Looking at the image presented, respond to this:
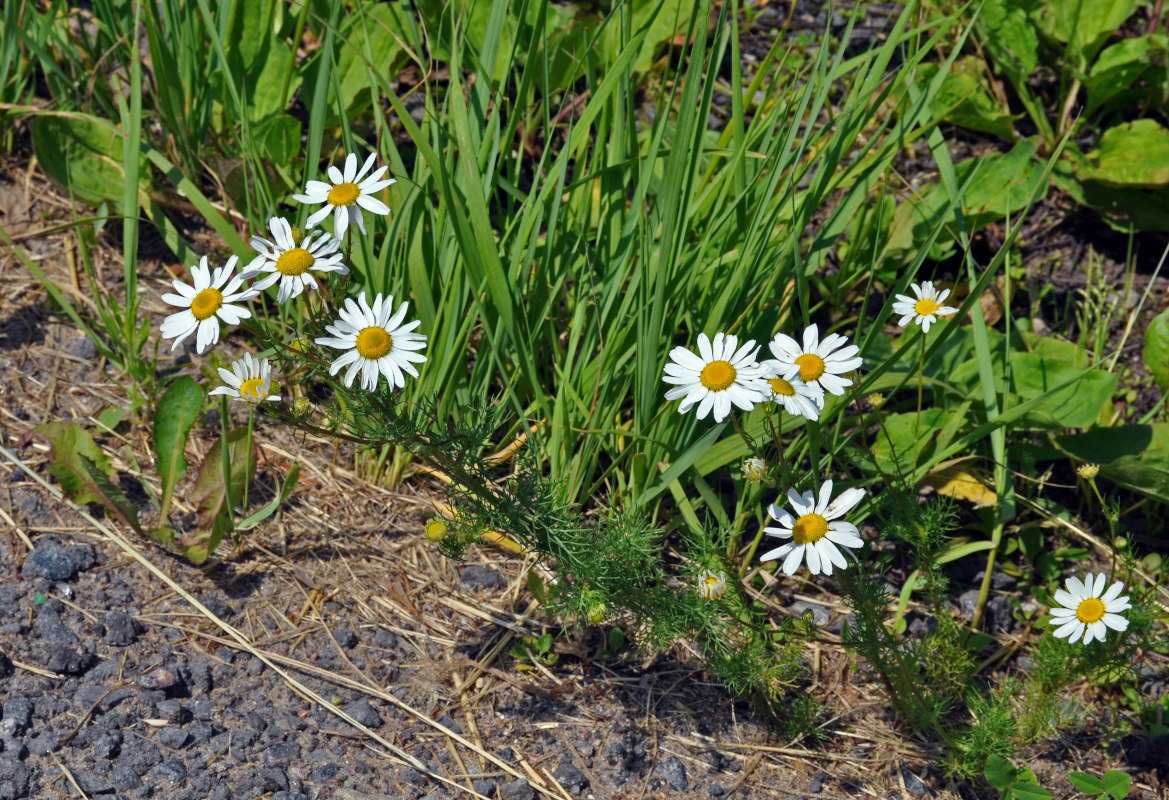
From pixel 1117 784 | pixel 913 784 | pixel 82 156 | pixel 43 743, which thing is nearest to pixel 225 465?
pixel 43 743

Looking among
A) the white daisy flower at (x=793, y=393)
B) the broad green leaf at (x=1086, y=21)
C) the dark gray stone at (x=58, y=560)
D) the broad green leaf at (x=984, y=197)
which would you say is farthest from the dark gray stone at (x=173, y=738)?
the broad green leaf at (x=1086, y=21)

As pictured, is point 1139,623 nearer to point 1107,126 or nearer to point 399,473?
point 399,473

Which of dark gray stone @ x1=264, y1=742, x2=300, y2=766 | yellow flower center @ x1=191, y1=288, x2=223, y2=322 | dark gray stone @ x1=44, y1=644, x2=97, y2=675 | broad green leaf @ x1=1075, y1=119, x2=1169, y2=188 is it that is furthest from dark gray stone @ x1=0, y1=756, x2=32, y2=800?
broad green leaf @ x1=1075, y1=119, x2=1169, y2=188

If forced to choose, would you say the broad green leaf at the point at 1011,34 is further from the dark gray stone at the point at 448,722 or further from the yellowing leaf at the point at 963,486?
the dark gray stone at the point at 448,722

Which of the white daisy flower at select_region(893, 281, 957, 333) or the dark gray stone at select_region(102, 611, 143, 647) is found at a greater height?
the white daisy flower at select_region(893, 281, 957, 333)

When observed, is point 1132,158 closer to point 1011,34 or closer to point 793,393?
point 1011,34

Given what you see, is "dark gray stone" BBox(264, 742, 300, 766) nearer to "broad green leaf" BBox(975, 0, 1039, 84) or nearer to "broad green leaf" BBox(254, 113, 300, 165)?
"broad green leaf" BBox(254, 113, 300, 165)
